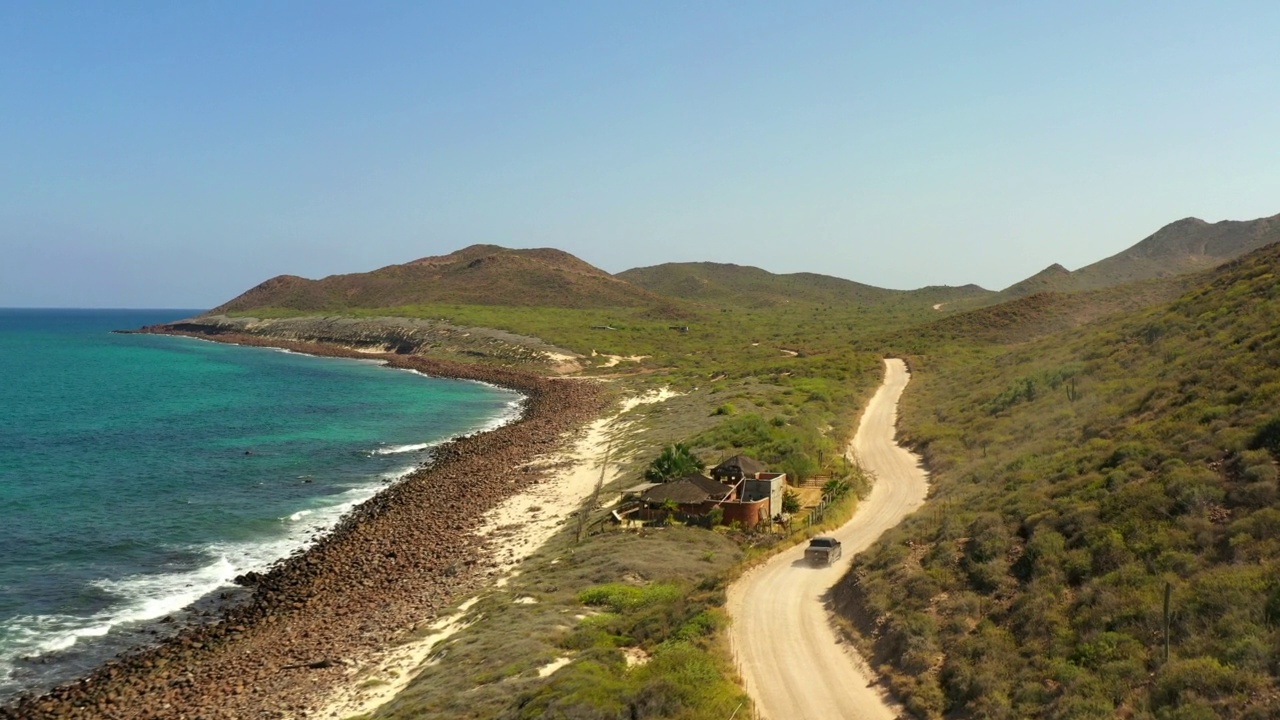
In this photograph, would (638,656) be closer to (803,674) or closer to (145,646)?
(803,674)

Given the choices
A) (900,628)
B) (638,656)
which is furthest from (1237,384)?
(638,656)

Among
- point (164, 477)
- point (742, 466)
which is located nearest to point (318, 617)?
point (742, 466)

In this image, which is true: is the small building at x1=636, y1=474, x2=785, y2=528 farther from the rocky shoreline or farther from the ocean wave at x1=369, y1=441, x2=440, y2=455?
the ocean wave at x1=369, y1=441, x2=440, y2=455

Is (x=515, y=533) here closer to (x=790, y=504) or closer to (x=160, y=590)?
(x=790, y=504)

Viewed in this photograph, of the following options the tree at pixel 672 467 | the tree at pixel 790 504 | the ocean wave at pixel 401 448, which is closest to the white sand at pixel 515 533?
the tree at pixel 672 467

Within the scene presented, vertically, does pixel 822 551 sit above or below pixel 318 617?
above

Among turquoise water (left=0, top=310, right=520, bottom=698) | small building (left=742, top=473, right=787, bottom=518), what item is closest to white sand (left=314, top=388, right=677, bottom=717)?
turquoise water (left=0, top=310, right=520, bottom=698)

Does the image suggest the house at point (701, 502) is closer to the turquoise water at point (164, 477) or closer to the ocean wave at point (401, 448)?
the turquoise water at point (164, 477)
